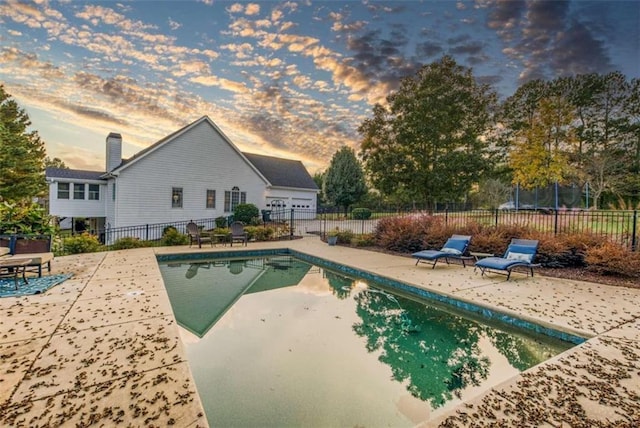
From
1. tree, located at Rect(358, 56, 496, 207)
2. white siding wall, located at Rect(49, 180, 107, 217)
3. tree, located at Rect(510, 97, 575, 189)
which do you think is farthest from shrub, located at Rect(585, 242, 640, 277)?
white siding wall, located at Rect(49, 180, 107, 217)

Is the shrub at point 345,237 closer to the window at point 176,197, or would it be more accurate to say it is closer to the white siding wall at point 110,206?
the window at point 176,197

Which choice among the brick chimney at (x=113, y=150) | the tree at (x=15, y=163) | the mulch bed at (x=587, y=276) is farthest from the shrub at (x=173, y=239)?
the mulch bed at (x=587, y=276)

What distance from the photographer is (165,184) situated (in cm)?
1708

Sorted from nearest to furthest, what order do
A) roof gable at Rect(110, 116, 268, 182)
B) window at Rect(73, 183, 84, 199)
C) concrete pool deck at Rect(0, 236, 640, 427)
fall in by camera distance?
1. concrete pool deck at Rect(0, 236, 640, 427)
2. roof gable at Rect(110, 116, 268, 182)
3. window at Rect(73, 183, 84, 199)

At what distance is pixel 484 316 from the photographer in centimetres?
484

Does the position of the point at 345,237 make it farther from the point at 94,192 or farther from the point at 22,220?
the point at 94,192

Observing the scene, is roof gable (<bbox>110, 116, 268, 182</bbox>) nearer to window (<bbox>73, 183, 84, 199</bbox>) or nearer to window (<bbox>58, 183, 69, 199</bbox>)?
window (<bbox>73, 183, 84, 199</bbox>)

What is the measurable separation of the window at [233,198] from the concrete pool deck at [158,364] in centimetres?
1387

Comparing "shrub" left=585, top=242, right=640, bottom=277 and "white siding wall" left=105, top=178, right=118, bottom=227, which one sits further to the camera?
"white siding wall" left=105, top=178, right=118, bottom=227

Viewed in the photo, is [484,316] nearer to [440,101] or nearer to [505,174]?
[440,101]

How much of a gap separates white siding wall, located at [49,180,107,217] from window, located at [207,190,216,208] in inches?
248

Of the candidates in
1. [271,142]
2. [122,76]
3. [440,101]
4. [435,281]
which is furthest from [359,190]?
[435,281]

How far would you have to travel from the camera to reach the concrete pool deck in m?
2.15

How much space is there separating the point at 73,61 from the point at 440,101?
675 inches
